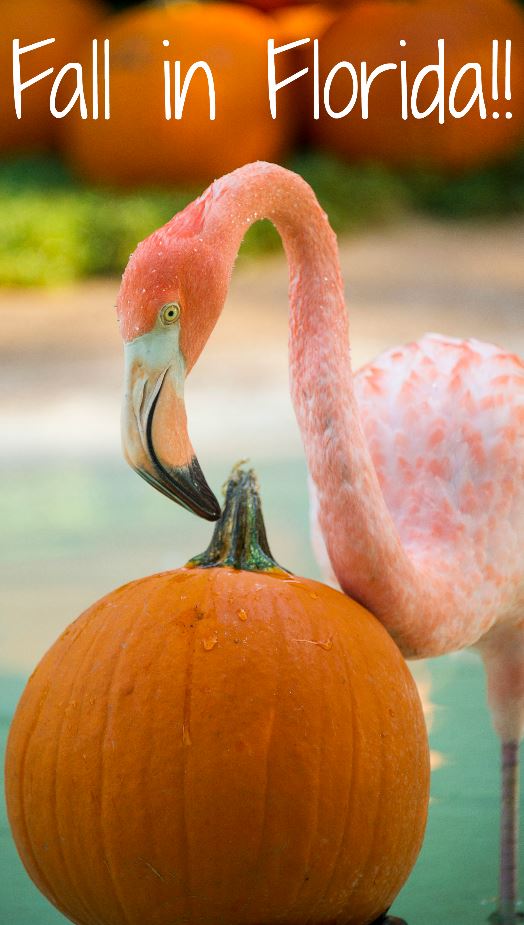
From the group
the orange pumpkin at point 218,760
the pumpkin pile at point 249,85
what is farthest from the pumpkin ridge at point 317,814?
the pumpkin pile at point 249,85

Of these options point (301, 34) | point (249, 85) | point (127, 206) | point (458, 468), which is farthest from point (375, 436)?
point (301, 34)

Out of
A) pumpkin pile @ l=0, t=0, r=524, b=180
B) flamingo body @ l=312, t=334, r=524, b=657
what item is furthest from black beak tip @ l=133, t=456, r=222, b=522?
pumpkin pile @ l=0, t=0, r=524, b=180

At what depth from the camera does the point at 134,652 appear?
1.53 meters

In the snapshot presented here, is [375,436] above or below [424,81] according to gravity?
below

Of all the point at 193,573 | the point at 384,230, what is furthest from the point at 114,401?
the point at 193,573

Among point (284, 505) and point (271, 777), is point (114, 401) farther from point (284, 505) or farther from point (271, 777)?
point (271, 777)

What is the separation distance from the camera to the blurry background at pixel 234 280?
2.92m

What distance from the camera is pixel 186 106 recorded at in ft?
25.1

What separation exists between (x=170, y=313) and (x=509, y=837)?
1025 mm

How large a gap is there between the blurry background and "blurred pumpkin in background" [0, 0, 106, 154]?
0.04ft

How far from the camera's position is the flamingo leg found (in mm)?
1991

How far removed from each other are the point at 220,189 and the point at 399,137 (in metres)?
6.68

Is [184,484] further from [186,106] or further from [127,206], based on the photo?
[186,106]

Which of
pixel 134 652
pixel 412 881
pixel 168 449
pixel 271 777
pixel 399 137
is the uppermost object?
pixel 399 137
